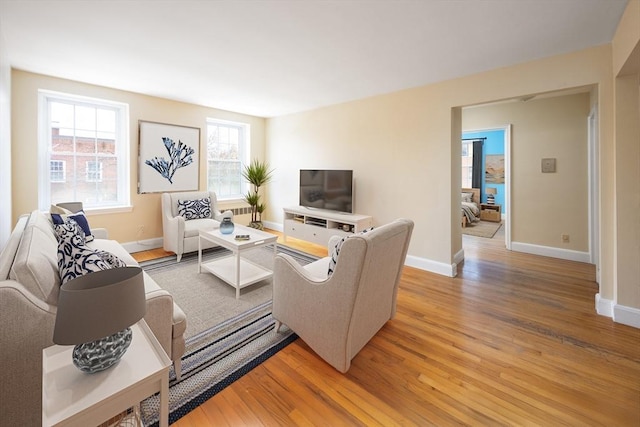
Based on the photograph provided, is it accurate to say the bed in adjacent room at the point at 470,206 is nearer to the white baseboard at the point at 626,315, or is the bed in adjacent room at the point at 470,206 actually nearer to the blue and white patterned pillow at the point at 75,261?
the white baseboard at the point at 626,315

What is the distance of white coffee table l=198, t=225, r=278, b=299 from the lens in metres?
2.74

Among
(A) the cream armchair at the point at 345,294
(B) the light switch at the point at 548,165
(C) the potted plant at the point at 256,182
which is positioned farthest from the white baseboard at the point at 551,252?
(C) the potted plant at the point at 256,182

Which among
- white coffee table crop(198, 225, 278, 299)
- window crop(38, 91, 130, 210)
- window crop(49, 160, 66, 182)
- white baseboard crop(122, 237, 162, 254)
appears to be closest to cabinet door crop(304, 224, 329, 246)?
white coffee table crop(198, 225, 278, 299)

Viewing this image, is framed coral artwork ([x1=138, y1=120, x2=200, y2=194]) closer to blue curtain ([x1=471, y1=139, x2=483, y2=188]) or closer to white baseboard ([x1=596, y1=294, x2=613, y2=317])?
white baseboard ([x1=596, y1=294, x2=613, y2=317])

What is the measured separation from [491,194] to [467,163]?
3.64ft

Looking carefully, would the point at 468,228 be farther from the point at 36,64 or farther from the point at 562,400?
the point at 36,64

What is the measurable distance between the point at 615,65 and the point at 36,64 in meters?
5.78

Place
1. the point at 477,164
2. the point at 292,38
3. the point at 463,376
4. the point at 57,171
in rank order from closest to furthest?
the point at 463,376
the point at 292,38
the point at 57,171
the point at 477,164

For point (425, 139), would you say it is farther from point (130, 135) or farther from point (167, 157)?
point (130, 135)

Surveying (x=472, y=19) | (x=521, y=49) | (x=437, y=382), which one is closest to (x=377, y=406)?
(x=437, y=382)

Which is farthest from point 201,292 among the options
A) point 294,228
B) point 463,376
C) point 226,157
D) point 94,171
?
point 226,157

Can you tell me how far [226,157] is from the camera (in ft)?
18.1

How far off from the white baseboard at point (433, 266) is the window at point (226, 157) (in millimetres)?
3687

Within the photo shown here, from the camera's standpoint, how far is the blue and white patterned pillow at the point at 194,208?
4.24 m
